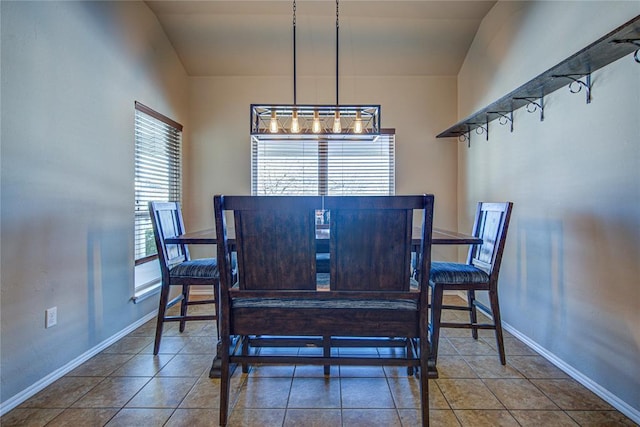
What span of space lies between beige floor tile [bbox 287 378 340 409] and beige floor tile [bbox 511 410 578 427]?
0.92 meters

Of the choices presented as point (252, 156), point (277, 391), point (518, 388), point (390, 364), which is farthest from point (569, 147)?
point (252, 156)

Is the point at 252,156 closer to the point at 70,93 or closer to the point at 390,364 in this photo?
the point at 70,93

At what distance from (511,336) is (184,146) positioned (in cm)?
370

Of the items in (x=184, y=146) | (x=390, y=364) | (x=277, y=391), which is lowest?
(x=277, y=391)

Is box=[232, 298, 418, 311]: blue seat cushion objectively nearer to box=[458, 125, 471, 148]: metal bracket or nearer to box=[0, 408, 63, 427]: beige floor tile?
box=[0, 408, 63, 427]: beige floor tile

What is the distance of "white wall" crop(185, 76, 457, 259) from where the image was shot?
3.62 metres

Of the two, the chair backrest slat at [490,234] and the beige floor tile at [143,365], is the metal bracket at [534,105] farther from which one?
the beige floor tile at [143,365]


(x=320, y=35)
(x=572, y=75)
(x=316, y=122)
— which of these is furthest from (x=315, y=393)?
(x=320, y=35)

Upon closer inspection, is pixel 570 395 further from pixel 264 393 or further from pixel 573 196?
pixel 264 393

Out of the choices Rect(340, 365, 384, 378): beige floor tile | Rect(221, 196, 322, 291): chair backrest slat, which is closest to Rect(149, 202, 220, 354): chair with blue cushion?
Rect(221, 196, 322, 291): chair backrest slat

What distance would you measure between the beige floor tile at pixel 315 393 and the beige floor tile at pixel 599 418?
121 cm

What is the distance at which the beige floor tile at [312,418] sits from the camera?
1.52m

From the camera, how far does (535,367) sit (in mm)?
2035

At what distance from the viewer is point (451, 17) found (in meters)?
3.01
